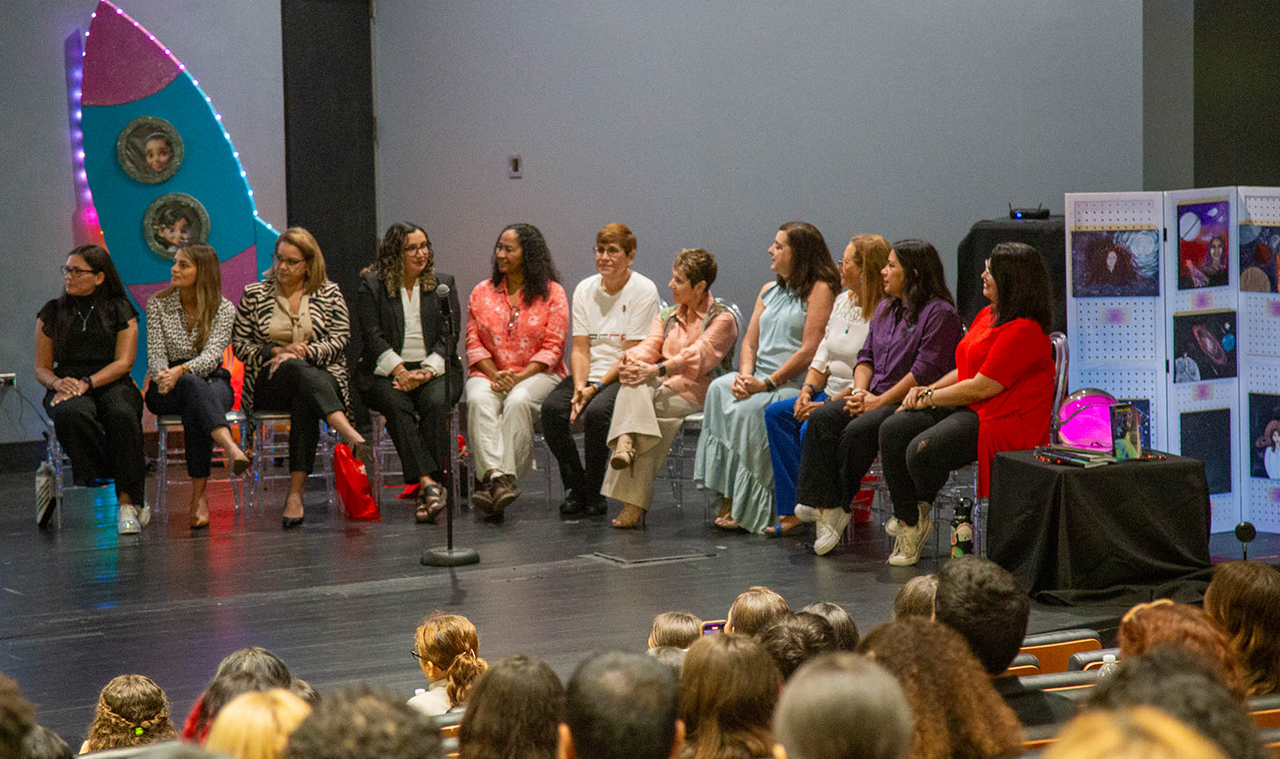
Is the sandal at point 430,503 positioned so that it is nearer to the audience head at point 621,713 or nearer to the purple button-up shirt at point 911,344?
the purple button-up shirt at point 911,344

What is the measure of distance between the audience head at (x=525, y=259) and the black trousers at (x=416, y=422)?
0.62 meters

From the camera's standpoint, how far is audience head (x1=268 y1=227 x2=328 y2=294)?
20.2 ft

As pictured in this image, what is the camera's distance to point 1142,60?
7.01 metres

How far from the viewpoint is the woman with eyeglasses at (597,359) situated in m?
6.04

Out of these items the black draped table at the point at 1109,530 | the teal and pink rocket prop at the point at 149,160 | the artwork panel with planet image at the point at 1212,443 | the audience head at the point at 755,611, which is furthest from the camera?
the teal and pink rocket prop at the point at 149,160

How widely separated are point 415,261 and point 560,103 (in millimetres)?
1956

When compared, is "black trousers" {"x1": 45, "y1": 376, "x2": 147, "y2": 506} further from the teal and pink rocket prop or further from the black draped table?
the black draped table

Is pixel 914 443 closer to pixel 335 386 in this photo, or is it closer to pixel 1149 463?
pixel 1149 463

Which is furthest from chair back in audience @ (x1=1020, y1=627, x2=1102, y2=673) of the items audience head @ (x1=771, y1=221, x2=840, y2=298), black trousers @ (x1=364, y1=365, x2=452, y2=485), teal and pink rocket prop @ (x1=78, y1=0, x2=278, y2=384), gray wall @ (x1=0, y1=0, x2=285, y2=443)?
gray wall @ (x1=0, y1=0, x2=285, y2=443)

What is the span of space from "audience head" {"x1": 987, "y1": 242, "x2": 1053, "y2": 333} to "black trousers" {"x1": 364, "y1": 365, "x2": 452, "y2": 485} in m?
2.56

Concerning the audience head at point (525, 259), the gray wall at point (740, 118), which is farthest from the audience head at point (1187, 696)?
the gray wall at point (740, 118)

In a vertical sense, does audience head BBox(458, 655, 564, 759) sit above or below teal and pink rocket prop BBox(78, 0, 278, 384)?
below

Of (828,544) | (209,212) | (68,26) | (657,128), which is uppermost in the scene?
(68,26)

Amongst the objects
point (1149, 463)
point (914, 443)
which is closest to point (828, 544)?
point (914, 443)
